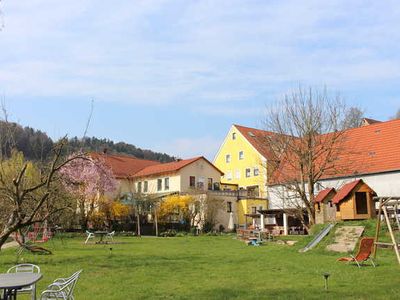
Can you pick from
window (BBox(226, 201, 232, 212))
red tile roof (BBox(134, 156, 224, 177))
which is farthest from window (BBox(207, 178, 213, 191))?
window (BBox(226, 201, 232, 212))

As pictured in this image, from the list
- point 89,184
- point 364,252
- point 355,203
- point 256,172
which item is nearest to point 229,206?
point 256,172

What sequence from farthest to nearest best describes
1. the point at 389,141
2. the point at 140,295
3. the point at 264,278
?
1. the point at 389,141
2. the point at 264,278
3. the point at 140,295

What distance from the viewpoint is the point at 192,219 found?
47094 millimetres

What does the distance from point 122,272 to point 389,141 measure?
30985 millimetres

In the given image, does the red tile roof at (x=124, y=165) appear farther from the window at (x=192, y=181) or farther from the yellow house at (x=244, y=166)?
the yellow house at (x=244, y=166)

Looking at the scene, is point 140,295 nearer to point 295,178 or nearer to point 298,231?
point 295,178

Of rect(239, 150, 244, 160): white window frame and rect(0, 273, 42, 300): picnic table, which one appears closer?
rect(0, 273, 42, 300): picnic table

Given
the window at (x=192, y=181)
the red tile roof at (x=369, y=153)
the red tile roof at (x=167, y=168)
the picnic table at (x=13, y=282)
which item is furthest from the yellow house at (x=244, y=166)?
the picnic table at (x=13, y=282)

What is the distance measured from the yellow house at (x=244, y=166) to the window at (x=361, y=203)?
962 inches

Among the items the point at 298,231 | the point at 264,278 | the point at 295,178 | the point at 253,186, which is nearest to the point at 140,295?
the point at 264,278

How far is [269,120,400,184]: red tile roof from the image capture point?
1480 inches

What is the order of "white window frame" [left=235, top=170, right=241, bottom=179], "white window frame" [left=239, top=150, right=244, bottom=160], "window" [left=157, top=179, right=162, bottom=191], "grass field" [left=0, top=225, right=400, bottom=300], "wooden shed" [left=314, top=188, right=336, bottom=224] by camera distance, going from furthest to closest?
"white window frame" [left=235, top=170, right=241, bottom=179], "white window frame" [left=239, top=150, right=244, bottom=160], "window" [left=157, top=179, right=162, bottom=191], "wooden shed" [left=314, top=188, right=336, bottom=224], "grass field" [left=0, top=225, right=400, bottom=300]

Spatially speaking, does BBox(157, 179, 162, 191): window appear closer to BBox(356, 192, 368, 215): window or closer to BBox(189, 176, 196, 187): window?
BBox(189, 176, 196, 187): window

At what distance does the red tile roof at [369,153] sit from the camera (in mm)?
37597
